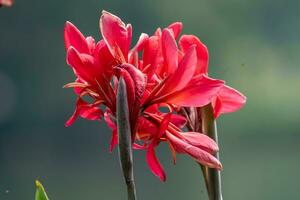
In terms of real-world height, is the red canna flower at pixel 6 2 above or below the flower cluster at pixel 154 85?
above

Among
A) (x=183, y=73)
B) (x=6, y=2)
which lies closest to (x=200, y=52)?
(x=183, y=73)

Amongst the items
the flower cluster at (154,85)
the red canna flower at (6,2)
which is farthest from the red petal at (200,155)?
the red canna flower at (6,2)

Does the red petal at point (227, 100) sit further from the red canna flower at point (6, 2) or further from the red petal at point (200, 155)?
the red canna flower at point (6, 2)

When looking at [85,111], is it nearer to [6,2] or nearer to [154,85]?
[154,85]

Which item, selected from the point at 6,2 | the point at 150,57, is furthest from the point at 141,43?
the point at 6,2

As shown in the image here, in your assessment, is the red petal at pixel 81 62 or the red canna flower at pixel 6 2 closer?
the red canna flower at pixel 6 2

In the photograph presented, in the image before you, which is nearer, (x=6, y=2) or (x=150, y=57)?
(x=6, y=2)

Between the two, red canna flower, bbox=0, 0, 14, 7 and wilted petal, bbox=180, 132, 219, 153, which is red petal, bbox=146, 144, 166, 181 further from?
red canna flower, bbox=0, 0, 14, 7
